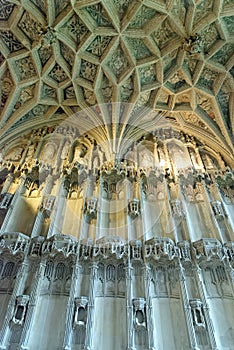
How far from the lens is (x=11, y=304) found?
807 centimetres

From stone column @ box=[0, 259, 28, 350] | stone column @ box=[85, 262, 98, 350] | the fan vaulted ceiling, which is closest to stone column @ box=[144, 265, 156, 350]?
stone column @ box=[85, 262, 98, 350]

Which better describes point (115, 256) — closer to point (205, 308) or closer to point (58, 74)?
Result: point (205, 308)

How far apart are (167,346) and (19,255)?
561 centimetres

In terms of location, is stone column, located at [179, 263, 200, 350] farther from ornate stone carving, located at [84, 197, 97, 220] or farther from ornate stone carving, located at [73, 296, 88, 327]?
ornate stone carving, located at [84, 197, 97, 220]

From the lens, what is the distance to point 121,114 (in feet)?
53.4

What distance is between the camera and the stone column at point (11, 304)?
7418mm

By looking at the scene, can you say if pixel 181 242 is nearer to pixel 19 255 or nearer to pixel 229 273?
pixel 229 273

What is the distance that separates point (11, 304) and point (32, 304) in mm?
629

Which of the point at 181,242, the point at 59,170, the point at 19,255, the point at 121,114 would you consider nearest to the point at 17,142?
the point at 59,170

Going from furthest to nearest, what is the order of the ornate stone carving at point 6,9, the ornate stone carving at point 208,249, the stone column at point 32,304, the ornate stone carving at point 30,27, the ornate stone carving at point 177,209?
1. the ornate stone carving at point 30,27
2. the ornate stone carving at point 6,9
3. the ornate stone carving at point 177,209
4. the ornate stone carving at point 208,249
5. the stone column at point 32,304

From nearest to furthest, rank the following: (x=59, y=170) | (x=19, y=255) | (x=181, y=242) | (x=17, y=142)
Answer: (x=19, y=255)
(x=181, y=242)
(x=59, y=170)
(x=17, y=142)

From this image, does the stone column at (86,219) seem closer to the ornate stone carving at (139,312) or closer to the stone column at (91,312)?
the stone column at (91,312)

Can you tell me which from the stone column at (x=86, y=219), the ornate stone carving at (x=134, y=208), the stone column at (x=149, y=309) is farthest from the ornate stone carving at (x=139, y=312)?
the ornate stone carving at (x=134, y=208)

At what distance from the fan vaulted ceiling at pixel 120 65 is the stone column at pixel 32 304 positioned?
808cm
